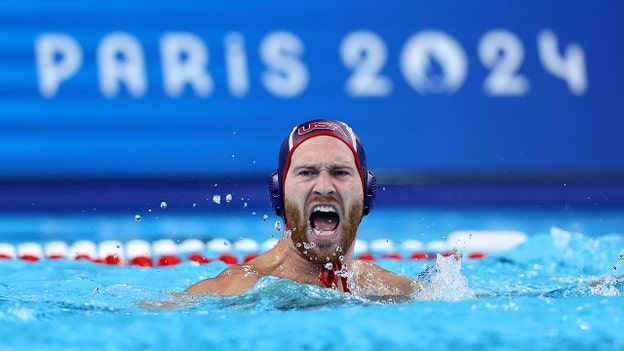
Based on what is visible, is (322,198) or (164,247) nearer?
(322,198)

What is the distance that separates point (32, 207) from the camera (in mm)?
6246

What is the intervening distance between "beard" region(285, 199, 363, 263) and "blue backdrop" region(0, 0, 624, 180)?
335 cm

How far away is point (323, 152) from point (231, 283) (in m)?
0.45

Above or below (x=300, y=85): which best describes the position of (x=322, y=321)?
below

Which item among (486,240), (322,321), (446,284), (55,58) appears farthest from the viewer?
(55,58)

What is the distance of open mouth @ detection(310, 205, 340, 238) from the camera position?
2.92 m

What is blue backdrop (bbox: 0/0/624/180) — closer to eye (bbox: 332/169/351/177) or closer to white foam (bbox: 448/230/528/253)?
white foam (bbox: 448/230/528/253)

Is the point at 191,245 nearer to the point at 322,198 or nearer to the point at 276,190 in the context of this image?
the point at 276,190

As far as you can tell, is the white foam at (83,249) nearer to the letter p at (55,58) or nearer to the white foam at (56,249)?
the white foam at (56,249)

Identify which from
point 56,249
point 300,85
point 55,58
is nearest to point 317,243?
point 56,249

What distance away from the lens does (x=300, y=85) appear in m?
6.36

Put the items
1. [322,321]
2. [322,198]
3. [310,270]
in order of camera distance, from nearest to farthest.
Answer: [322,321], [322,198], [310,270]

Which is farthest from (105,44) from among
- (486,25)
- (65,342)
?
(65,342)

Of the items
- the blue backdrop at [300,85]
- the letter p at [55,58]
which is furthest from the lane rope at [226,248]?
the letter p at [55,58]
